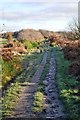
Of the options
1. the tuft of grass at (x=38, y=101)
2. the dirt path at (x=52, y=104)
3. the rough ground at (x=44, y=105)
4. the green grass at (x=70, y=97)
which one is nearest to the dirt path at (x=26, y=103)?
the rough ground at (x=44, y=105)

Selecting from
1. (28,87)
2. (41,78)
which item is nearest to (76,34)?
(41,78)

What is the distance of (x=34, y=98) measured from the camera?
14.5 metres

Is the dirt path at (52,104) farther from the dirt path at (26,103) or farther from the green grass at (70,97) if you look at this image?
the dirt path at (26,103)

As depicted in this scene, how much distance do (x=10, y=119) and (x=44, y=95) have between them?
4.03m

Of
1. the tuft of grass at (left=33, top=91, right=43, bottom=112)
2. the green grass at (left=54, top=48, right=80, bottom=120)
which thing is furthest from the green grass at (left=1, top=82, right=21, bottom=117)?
the green grass at (left=54, top=48, right=80, bottom=120)

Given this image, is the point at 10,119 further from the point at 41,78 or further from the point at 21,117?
the point at 41,78

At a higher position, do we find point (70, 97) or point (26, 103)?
point (70, 97)

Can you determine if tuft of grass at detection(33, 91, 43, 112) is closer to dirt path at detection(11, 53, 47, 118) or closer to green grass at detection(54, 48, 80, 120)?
dirt path at detection(11, 53, 47, 118)

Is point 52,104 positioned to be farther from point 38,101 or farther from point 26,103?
point 26,103

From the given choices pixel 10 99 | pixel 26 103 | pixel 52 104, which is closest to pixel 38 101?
pixel 26 103

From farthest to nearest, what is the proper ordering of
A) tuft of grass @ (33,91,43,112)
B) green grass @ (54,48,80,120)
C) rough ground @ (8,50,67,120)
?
tuft of grass @ (33,91,43,112) < rough ground @ (8,50,67,120) < green grass @ (54,48,80,120)

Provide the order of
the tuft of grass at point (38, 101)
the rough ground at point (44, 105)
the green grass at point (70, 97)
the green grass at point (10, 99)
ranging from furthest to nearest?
the tuft of grass at point (38, 101)
the green grass at point (10, 99)
the rough ground at point (44, 105)
the green grass at point (70, 97)

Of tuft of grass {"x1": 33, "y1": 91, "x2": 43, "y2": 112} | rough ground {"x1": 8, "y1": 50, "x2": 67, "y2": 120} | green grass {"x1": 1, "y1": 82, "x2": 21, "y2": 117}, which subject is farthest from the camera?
tuft of grass {"x1": 33, "y1": 91, "x2": 43, "y2": 112}

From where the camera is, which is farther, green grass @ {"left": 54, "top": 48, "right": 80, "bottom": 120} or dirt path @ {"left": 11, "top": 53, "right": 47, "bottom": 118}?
dirt path @ {"left": 11, "top": 53, "right": 47, "bottom": 118}
